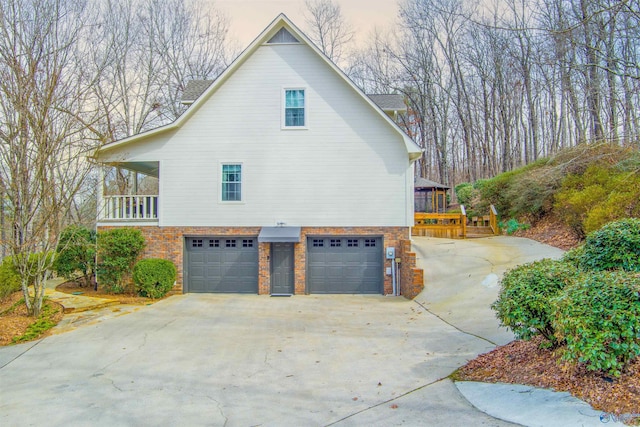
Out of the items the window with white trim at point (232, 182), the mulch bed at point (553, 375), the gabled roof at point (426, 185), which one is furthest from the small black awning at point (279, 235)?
the gabled roof at point (426, 185)

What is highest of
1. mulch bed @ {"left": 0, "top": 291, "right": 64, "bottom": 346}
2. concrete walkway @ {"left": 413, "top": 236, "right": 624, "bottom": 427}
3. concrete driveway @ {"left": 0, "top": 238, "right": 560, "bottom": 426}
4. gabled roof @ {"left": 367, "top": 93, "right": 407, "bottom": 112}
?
gabled roof @ {"left": 367, "top": 93, "right": 407, "bottom": 112}

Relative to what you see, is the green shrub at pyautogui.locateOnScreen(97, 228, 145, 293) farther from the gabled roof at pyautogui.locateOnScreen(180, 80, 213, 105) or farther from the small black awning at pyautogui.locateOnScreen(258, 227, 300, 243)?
the gabled roof at pyautogui.locateOnScreen(180, 80, 213, 105)

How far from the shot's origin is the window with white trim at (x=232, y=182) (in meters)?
14.6

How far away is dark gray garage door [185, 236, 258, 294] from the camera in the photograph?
14594 millimetres

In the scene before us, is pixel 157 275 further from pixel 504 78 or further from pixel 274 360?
pixel 504 78

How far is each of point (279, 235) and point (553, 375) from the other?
979 centimetres

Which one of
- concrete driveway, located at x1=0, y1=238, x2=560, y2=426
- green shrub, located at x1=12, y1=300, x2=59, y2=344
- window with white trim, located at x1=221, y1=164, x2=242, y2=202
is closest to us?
concrete driveway, located at x1=0, y1=238, x2=560, y2=426

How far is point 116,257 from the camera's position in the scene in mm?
13609

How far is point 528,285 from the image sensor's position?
5715mm

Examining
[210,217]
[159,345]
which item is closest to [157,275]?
[210,217]

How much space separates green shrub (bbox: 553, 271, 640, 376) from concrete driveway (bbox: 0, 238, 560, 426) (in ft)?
3.89

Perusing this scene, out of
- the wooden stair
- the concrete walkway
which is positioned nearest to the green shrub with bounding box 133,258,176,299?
the concrete walkway

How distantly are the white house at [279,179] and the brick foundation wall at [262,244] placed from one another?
3 centimetres

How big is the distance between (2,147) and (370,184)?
395 inches
